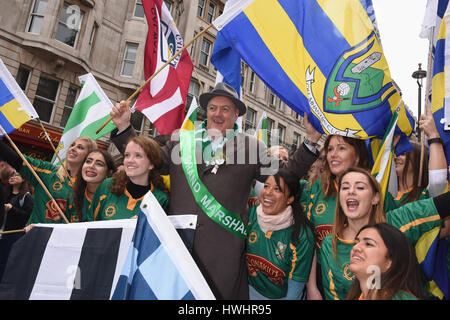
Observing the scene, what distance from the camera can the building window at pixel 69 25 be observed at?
13195mm

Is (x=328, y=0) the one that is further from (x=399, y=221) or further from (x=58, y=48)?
(x=58, y=48)

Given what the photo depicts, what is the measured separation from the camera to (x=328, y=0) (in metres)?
3.29

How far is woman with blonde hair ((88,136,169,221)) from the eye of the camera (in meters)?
2.86

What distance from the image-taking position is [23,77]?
40.9 feet

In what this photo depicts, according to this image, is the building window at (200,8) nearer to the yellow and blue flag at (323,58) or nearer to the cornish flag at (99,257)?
the yellow and blue flag at (323,58)

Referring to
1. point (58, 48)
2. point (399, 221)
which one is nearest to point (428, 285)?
point (399, 221)

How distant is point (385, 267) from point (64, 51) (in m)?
14.0

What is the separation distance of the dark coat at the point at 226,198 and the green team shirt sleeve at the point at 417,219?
92 centimetres

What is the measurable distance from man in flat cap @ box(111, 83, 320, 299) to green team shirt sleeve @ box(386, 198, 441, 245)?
92 cm

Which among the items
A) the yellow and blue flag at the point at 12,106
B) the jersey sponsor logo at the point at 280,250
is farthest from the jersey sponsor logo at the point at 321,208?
the yellow and blue flag at the point at 12,106

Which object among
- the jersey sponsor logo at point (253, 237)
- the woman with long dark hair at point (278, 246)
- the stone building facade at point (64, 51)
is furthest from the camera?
the stone building facade at point (64, 51)

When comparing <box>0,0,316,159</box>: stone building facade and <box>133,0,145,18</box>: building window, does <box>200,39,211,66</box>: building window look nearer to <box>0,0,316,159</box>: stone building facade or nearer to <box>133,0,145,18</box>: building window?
<box>0,0,316,159</box>: stone building facade

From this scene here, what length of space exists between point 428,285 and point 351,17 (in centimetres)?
236

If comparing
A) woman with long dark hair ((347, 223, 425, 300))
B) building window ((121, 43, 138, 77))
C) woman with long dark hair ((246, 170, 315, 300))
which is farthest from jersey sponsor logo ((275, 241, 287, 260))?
building window ((121, 43, 138, 77))
